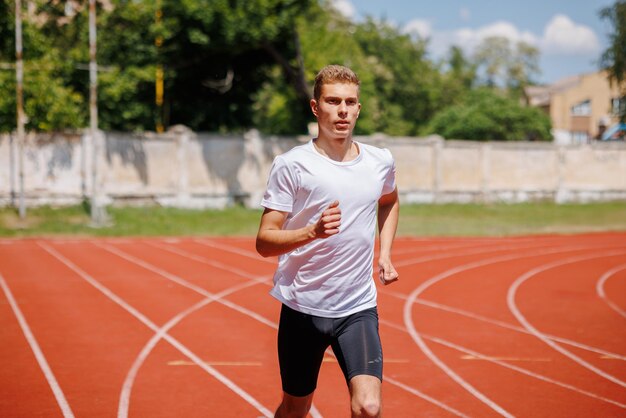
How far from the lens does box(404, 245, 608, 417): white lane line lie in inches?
254

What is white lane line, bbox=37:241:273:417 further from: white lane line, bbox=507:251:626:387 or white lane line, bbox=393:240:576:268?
white lane line, bbox=393:240:576:268

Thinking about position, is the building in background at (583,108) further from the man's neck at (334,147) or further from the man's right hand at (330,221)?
the man's right hand at (330,221)

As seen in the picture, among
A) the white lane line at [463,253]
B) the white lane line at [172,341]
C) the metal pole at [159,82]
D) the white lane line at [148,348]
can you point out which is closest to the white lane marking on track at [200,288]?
the white lane line at [148,348]

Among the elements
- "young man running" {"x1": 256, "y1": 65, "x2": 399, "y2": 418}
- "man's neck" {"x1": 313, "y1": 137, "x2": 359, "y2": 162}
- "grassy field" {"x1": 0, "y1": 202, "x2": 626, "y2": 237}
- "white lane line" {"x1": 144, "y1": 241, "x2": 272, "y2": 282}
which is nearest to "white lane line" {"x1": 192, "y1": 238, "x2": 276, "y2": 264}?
"white lane line" {"x1": 144, "y1": 241, "x2": 272, "y2": 282}

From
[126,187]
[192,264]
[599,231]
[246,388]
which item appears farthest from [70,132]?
[246,388]

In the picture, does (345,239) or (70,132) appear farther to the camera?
(70,132)

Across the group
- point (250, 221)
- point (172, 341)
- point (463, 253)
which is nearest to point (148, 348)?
point (172, 341)

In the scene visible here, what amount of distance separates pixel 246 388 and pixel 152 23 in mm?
20195

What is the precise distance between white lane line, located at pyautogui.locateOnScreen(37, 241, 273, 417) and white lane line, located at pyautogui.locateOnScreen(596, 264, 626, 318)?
5865 millimetres

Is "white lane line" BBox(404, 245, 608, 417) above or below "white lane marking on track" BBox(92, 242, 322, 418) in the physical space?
below

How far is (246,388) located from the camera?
654 cm

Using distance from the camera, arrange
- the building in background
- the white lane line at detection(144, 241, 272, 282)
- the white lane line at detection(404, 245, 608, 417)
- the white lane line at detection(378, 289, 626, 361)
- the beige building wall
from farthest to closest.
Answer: the beige building wall, the building in background, the white lane line at detection(144, 241, 272, 282), the white lane line at detection(378, 289, 626, 361), the white lane line at detection(404, 245, 608, 417)

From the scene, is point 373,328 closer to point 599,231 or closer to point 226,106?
point 599,231

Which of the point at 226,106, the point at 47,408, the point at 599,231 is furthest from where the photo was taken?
the point at 226,106
